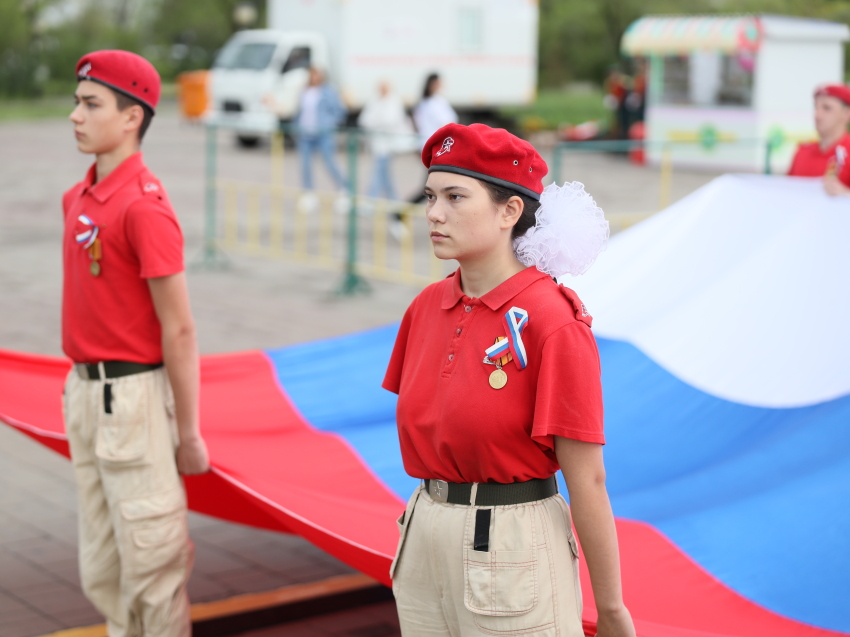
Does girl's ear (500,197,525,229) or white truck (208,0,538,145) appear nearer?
girl's ear (500,197,525,229)

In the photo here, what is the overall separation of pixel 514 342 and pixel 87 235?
5.75 ft

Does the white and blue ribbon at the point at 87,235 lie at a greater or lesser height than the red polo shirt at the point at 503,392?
greater

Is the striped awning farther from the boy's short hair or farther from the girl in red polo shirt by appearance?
the girl in red polo shirt

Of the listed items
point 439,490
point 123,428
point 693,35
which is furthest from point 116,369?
point 693,35

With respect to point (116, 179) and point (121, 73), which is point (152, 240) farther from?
point (121, 73)

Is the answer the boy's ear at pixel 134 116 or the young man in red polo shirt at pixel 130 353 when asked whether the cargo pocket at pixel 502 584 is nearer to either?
the young man in red polo shirt at pixel 130 353

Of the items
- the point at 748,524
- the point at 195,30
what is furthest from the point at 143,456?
the point at 195,30

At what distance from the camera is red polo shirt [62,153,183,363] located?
11.2 feet

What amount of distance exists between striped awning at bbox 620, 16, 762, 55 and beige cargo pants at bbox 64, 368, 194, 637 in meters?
20.2

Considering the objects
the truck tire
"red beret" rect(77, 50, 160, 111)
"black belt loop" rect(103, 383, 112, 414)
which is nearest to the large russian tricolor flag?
"black belt loop" rect(103, 383, 112, 414)

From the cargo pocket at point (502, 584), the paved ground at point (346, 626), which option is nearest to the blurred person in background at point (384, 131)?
the paved ground at point (346, 626)

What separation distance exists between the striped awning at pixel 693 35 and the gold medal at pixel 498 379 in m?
20.9

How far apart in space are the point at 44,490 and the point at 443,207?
410cm

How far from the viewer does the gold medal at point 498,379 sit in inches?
93.2
